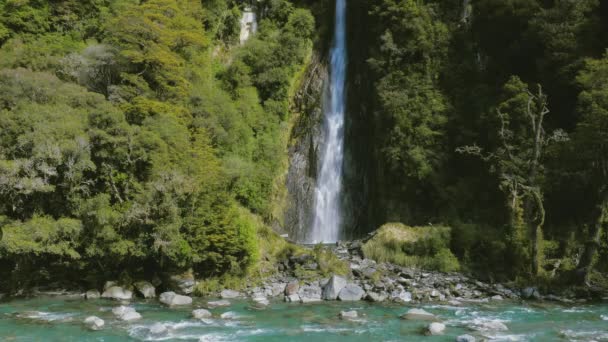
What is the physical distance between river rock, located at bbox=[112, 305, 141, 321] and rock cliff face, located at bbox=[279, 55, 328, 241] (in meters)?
14.7

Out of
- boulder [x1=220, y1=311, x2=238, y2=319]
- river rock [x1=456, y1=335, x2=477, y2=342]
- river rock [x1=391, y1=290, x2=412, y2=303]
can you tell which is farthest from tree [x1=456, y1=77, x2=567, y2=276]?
boulder [x1=220, y1=311, x2=238, y2=319]

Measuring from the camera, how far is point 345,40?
3672 centimetres

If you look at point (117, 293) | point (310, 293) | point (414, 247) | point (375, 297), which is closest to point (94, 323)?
point (117, 293)

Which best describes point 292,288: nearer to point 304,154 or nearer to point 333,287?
point 333,287

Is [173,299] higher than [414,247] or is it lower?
lower

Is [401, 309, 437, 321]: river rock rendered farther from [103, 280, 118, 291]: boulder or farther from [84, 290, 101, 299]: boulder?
[84, 290, 101, 299]: boulder

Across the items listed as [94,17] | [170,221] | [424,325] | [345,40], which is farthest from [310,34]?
[424,325]

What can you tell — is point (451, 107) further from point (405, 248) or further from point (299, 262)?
point (299, 262)

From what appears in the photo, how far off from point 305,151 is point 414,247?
11969mm

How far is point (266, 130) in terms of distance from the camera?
105ft

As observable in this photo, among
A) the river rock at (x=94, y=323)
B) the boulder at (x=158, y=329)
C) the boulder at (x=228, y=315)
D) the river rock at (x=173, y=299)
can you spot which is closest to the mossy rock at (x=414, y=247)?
the boulder at (x=228, y=315)

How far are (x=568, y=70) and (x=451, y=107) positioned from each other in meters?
6.71

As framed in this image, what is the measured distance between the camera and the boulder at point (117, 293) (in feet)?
65.8

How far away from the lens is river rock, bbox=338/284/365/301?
64.6 ft
